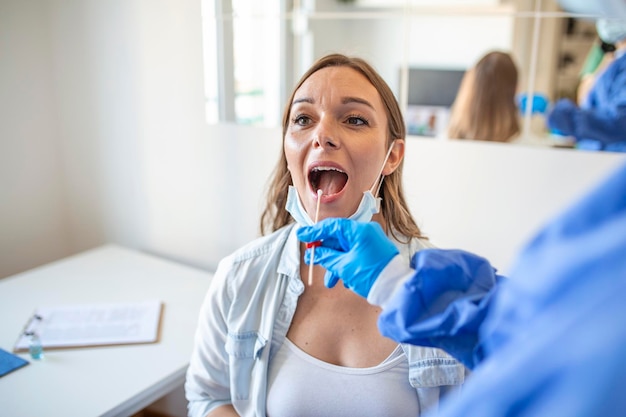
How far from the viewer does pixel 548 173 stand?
146 cm

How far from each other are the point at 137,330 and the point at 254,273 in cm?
55

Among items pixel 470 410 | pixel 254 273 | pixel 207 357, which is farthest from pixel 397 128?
pixel 470 410

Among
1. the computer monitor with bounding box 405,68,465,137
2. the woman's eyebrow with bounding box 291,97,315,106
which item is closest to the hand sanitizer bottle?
the woman's eyebrow with bounding box 291,97,315,106

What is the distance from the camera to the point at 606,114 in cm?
162

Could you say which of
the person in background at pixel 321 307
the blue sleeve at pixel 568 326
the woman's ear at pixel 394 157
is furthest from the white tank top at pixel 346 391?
Answer: the blue sleeve at pixel 568 326

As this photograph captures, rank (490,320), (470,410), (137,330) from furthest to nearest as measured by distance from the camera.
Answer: (137,330) → (490,320) → (470,410)

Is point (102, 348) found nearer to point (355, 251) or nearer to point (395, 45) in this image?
point (355, 251)

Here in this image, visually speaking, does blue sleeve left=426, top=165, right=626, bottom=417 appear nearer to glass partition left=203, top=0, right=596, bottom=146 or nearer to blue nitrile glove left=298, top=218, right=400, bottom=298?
blue nitrile glove left=298, top=218, right=400, bottom=298

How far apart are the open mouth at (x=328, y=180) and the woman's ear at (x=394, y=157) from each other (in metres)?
0.11

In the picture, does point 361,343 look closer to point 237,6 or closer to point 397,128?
point 397,128

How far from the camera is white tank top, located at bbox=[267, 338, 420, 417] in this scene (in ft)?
3.51

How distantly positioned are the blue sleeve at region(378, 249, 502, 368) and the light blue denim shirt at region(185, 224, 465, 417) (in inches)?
17.6

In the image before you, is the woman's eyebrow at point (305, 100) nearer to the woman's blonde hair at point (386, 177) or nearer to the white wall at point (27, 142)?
the woman's blonde hair at point (386, 177)

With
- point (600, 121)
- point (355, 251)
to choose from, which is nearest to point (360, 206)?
point (355, 251)
